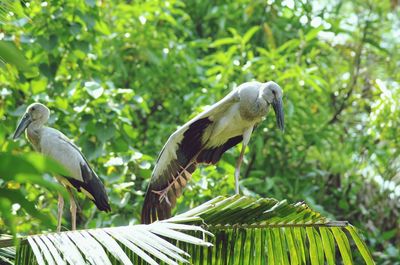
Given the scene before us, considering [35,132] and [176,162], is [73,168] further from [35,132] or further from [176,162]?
[176,162]

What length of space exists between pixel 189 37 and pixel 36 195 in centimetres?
387

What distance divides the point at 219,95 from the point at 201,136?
2.73m

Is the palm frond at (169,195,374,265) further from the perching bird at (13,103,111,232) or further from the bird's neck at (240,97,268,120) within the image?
the perching bird at (13,103,111,232)

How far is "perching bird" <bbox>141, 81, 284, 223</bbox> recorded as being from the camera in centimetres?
431

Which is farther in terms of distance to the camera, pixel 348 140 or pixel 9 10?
pixel 348 140

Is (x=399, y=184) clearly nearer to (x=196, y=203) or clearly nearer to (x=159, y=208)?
(x=196, y=203)

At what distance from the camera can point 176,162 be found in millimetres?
4359

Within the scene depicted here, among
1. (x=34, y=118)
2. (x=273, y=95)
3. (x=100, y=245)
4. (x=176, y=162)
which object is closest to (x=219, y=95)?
(x=34, y=118)

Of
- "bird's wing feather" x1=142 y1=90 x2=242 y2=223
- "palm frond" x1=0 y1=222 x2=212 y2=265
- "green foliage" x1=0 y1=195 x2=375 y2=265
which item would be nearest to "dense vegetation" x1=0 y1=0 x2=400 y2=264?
"bird's wing feather" x1=142 y1=90 x2=242 y2=223

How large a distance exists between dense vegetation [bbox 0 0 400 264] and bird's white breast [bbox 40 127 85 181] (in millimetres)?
937

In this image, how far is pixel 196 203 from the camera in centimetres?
A: 615

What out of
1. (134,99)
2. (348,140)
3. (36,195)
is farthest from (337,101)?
(36,195)

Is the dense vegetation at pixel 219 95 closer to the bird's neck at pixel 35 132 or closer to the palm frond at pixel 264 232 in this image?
the bird's neck at pixel 35 132

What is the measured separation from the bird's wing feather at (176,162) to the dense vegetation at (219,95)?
1.36 metres
